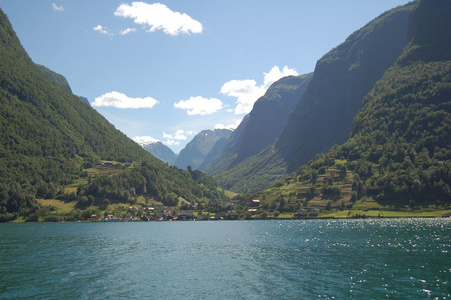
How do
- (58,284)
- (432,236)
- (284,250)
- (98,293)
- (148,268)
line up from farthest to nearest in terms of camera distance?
(432,236), (284,250), (148,268), (58,284), (98,293)

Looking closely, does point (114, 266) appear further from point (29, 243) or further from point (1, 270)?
point (29, 243)

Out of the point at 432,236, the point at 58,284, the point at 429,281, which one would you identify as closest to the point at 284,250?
the point at 429,281

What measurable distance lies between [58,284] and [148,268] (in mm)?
17325

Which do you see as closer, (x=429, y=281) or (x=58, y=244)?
(x=429, y=281)

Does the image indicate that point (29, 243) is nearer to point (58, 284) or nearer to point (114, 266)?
point (114, 266)

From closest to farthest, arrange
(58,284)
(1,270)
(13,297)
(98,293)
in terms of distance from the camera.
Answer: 1. (13,297)
2. (98,293)
3. (58,284)
4. (1,270)

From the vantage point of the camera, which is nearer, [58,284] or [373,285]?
[373,285]

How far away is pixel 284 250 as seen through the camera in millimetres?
84438

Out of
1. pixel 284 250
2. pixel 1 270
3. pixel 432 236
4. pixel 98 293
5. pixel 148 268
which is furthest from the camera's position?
pixel 432 236

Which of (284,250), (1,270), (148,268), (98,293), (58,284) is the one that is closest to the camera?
(98,293)

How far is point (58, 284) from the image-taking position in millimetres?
52531

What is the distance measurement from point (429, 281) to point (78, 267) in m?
60.5

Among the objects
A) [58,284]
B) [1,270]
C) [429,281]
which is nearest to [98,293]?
[58,284]

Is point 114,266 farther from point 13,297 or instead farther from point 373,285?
point 373,285
